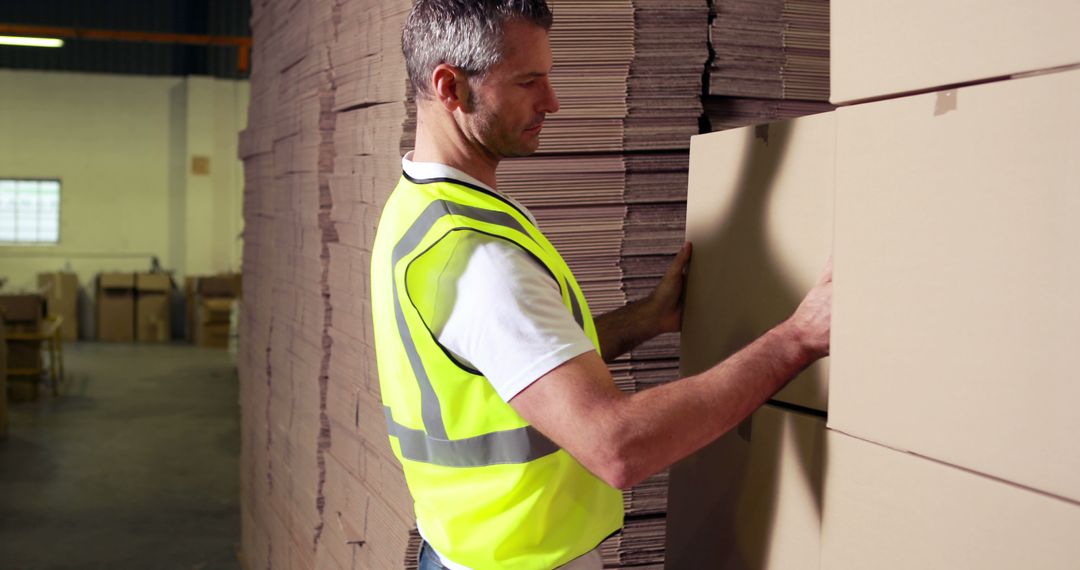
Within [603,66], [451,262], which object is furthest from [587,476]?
[603,66]

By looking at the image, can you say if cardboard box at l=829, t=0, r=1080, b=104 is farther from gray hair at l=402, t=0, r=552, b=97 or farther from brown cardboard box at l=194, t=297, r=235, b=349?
brown cardboard box at l=194, t=297, r=235, b=349

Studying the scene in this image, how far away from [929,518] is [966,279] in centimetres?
30

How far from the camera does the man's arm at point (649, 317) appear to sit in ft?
6.59

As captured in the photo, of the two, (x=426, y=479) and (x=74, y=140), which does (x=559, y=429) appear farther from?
(x=74, y=140)

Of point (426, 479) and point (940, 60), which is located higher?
point (940, 60)

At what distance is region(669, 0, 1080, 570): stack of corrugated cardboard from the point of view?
3.45 ft

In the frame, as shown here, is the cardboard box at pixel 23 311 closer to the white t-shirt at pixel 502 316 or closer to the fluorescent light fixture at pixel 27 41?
the fluorescent light fixture at pixel 27 41

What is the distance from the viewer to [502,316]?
4.83ft

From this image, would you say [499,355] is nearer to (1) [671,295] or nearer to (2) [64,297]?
(1) [671,295]

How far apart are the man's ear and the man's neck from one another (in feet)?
0.15

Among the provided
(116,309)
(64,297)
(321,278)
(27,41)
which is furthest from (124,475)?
(27,41)

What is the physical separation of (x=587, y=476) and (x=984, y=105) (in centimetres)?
87

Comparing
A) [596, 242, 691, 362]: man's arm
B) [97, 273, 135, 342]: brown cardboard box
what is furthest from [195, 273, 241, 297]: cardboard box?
[596, 242, 691, 362]: man's arm

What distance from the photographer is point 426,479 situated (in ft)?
5.79
